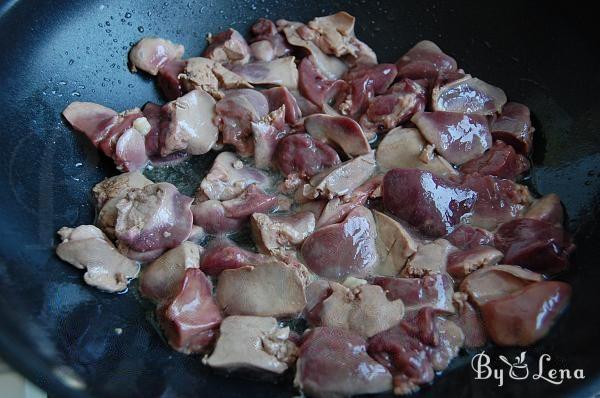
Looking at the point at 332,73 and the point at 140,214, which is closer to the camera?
the point at 140,214

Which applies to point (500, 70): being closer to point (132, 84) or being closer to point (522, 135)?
point (522, 135)

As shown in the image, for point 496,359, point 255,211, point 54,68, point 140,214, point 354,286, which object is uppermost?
point 54,68

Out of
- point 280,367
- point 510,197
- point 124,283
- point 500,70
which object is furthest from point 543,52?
point 124,283

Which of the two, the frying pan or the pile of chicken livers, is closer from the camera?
the frying pan

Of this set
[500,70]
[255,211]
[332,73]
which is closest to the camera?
[255,211]
